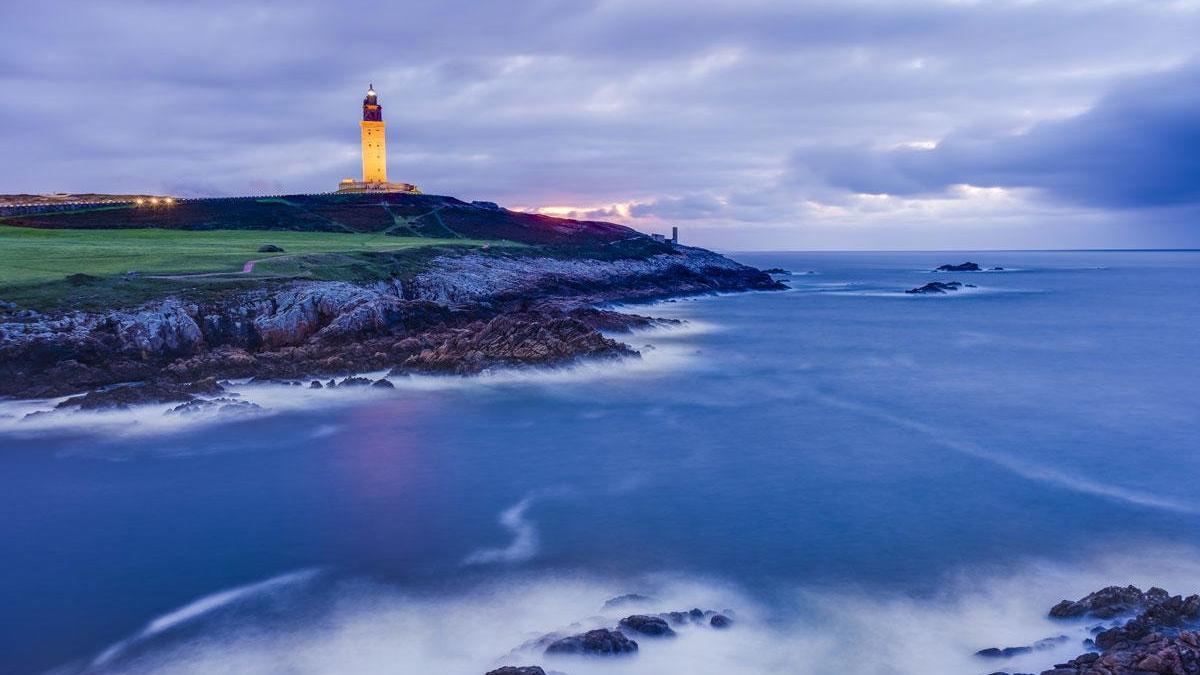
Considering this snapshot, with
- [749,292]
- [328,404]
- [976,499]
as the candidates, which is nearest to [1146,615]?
[976,499]

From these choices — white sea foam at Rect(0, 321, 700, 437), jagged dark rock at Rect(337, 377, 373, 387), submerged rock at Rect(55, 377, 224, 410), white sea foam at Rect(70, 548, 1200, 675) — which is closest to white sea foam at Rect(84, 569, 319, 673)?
white sea foam at Rect(70, 548, 1200, 675)

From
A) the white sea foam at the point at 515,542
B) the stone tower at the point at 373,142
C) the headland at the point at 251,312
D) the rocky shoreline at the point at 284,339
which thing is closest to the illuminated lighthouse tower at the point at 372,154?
the stone tower at the point at 373,142

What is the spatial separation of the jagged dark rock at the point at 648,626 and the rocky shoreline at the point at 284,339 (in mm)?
17061

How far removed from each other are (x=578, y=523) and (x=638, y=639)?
4732mm

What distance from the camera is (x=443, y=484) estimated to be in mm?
Answer: 16922

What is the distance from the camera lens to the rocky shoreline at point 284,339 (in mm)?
22953

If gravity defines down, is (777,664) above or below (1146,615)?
below

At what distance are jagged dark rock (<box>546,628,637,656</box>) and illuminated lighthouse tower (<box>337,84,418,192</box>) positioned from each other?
98744mm

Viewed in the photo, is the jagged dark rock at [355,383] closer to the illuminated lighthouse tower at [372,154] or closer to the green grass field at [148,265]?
the green grass field at [148,265]

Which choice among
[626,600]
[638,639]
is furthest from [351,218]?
[638,639]

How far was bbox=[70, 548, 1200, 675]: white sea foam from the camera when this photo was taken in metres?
9.66

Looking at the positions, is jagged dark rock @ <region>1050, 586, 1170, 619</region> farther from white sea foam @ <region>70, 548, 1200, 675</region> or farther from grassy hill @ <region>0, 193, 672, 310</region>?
grassy hill @ <region>0, 193, 672, 310</region>

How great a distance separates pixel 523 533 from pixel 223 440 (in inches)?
390

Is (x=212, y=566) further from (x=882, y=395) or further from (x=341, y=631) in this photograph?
(x=882, y=395)
